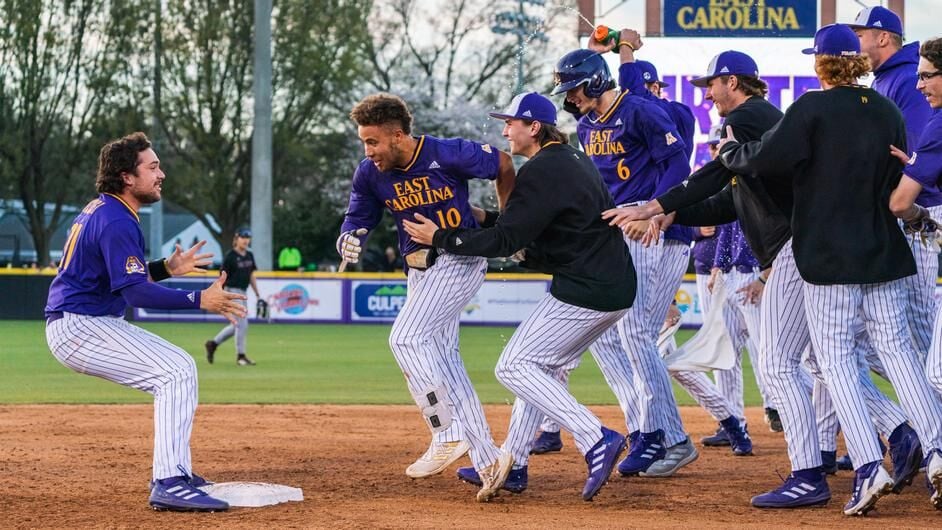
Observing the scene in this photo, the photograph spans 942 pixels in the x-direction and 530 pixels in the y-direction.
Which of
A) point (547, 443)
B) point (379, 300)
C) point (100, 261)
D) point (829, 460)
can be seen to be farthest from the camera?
point (379, 300)

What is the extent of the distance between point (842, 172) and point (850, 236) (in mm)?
287

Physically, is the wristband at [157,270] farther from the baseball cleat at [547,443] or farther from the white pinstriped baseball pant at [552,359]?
the baseball cleat at [547,443]

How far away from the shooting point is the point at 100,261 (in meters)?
6.18

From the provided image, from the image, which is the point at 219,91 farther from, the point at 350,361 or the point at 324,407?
the point at 324,407

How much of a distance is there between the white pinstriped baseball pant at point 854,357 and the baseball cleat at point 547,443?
9.24 ft

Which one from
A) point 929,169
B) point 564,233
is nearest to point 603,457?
point 564,233

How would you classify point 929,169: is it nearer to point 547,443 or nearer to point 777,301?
point 777,301

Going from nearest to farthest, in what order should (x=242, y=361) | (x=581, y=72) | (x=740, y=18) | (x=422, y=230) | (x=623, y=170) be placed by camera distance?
(x=422, y=230) < (x=581, y=72) < (x=623, y=170) < (x=242, y=361) < (x=740, y=18)

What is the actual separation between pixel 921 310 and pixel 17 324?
21758mm

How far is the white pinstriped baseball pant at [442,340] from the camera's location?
6629 mm

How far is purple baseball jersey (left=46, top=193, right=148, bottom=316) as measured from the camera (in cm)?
600

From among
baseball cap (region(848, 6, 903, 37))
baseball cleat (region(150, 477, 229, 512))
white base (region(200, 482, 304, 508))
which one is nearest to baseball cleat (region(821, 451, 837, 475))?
baseball cap (region(848, 6, 903, 37))

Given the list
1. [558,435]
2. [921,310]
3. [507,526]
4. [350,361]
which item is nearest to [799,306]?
[921,310]

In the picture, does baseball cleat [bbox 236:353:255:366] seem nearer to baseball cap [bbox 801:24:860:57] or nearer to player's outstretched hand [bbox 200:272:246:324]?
player's outstretched hand [bbox 200:272:246:324]
